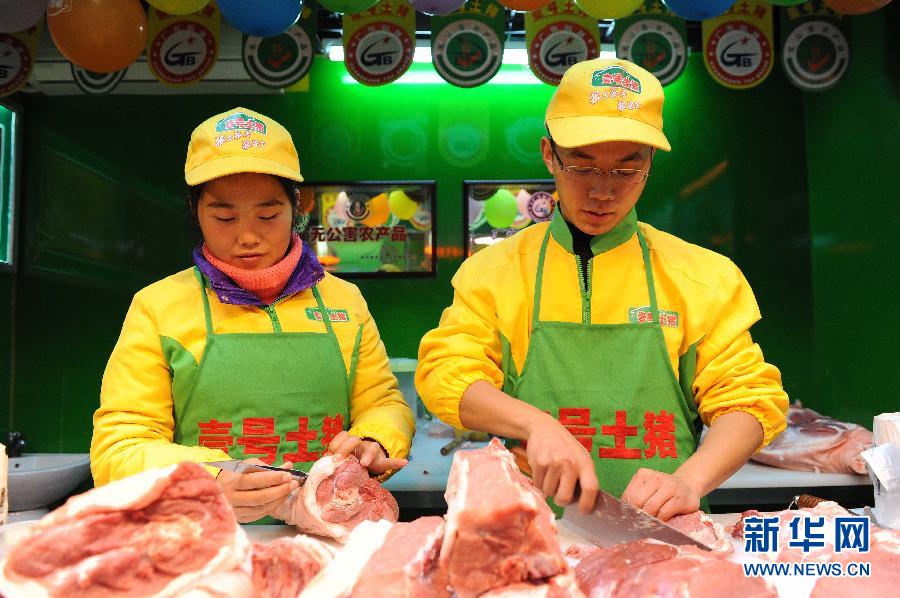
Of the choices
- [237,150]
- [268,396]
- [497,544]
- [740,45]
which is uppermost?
[740,45]

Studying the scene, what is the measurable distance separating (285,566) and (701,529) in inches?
37.7

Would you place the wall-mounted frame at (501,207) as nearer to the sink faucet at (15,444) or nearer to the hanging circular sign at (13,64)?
the hanging circular sign at (13,64)

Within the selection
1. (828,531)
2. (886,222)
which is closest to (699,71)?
(886,222)

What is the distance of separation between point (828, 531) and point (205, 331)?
70.6 inches

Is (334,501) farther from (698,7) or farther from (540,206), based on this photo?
(540,206)

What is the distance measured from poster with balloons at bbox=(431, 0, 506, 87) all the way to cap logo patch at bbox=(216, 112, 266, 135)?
1.97 m

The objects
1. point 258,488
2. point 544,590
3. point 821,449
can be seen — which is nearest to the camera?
point 544,590

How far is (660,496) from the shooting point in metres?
1.72

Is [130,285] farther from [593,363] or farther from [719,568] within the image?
[719,568]

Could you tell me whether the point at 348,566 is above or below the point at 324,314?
below

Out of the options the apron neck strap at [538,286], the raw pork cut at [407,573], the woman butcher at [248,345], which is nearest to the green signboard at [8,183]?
the woman butcher at [248,345]

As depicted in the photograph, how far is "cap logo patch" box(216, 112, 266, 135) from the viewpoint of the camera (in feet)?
7.31

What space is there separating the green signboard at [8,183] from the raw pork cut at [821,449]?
506 cm

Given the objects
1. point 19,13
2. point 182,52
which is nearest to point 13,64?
point 19,13
